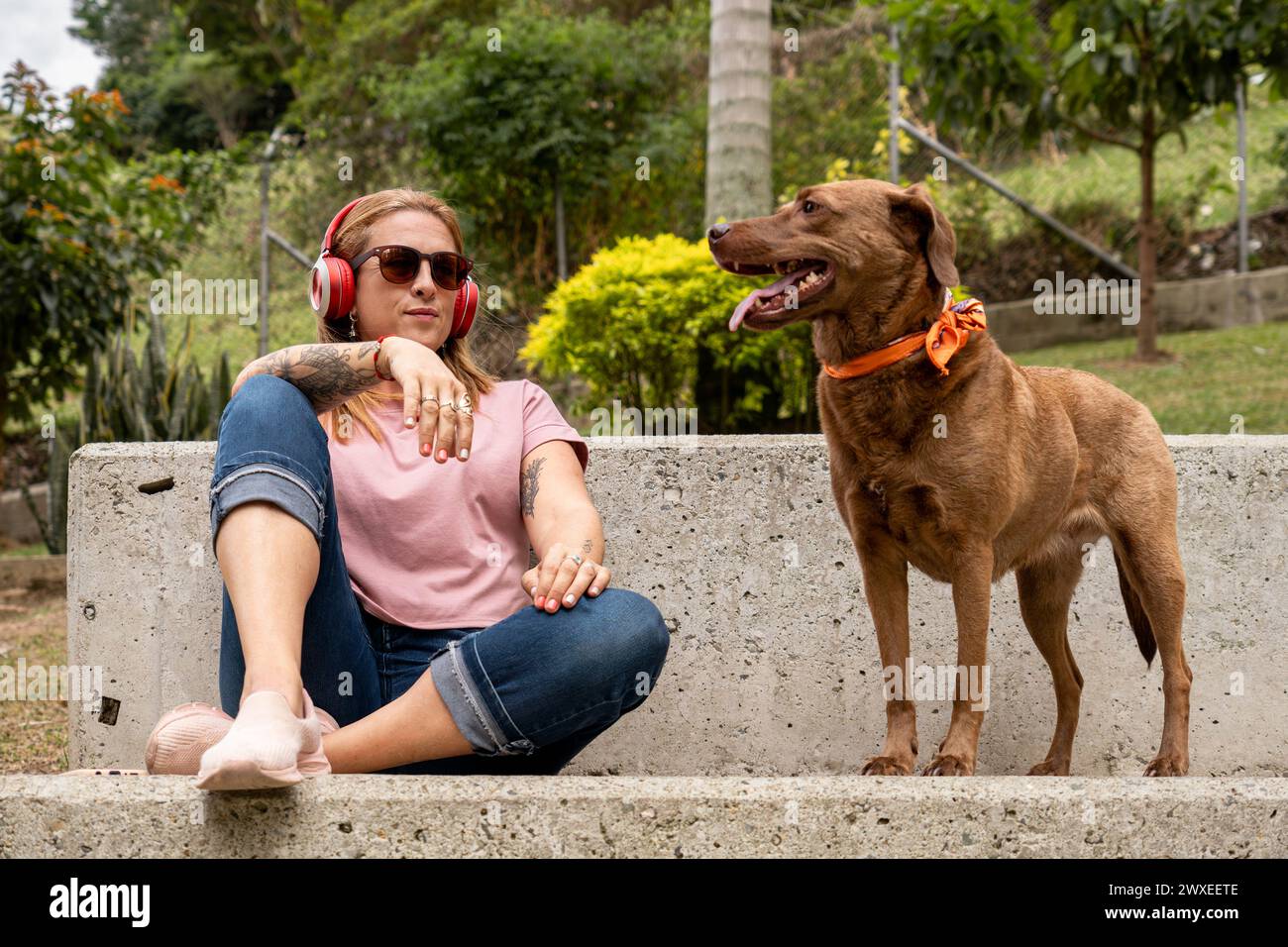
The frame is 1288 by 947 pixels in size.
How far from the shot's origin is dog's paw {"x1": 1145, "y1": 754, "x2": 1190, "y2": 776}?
10.5 feet

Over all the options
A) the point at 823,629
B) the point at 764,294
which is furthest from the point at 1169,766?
the point at 764,294

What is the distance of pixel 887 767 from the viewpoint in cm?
291

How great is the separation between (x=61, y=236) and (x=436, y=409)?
6.75 m

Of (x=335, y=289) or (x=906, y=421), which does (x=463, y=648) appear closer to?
(x=335, y=289)

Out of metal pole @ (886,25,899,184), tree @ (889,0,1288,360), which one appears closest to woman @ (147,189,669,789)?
tree @ (889,0,1288,360)

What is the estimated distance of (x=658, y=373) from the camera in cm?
691

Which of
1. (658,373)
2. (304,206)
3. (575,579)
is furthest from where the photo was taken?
(304,206)

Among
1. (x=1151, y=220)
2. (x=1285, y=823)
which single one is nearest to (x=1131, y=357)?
(x=1151, y=220)

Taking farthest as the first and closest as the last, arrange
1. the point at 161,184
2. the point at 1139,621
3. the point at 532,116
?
the point at 532,116 → the point at 161,184 → the point at 1139,621


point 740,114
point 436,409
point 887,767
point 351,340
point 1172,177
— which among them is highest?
point 1172,177

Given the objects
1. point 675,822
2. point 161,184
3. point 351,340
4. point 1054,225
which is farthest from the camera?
point 1054,225

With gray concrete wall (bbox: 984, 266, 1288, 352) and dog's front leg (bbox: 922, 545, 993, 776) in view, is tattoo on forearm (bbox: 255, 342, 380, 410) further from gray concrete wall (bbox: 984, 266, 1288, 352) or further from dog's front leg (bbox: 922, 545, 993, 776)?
gray concrete wall (bbox: 984, 266, 1288, 352)

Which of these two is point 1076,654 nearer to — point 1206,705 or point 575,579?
point 1206,705

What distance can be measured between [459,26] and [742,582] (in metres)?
10.6
